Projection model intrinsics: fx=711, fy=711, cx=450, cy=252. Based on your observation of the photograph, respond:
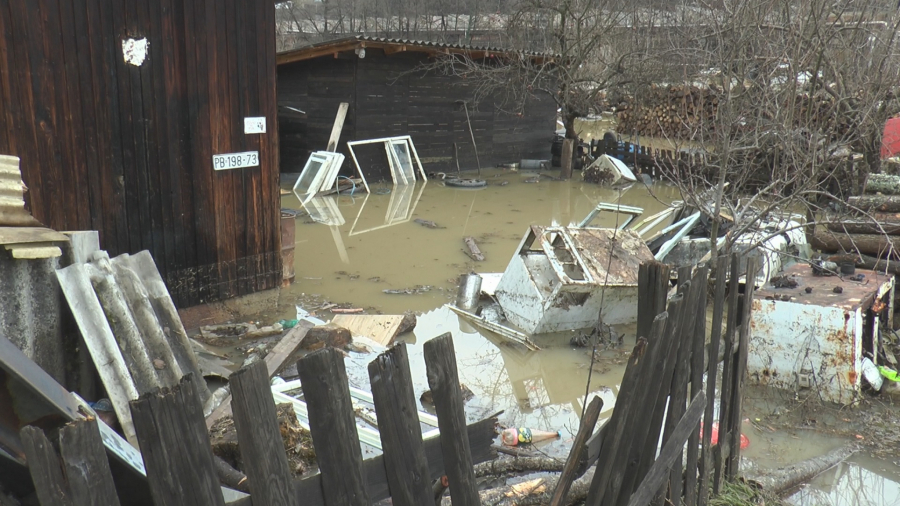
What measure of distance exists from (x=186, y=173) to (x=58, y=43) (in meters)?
1.70

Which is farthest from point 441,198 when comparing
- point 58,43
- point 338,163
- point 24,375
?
point 24,375

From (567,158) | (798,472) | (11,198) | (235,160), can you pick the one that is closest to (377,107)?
(567,158)

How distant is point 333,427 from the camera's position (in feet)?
6.40

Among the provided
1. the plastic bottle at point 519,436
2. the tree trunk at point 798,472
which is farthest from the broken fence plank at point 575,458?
the plastic bottle at point 519,436

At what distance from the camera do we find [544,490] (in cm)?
376

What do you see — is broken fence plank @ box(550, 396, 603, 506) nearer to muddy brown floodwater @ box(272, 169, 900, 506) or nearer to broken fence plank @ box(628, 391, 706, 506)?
broken fence plank @ box(628, 391, 706, 506)

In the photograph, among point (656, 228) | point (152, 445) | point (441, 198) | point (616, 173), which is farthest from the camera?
point (616, 173)

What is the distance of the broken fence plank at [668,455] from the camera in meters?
2.89

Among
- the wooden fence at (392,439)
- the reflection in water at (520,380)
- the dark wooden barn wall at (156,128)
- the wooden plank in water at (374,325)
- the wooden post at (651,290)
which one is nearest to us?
the wooden fence at (392,439)

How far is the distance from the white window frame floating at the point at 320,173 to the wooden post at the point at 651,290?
12.8 metres

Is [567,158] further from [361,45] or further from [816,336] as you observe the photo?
[816,336]

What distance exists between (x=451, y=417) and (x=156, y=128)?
19.5 ft

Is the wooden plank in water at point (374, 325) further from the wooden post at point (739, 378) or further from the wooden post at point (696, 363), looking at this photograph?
the wooden post at point (696, 363)

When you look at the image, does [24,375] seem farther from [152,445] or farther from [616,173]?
[616,173]
